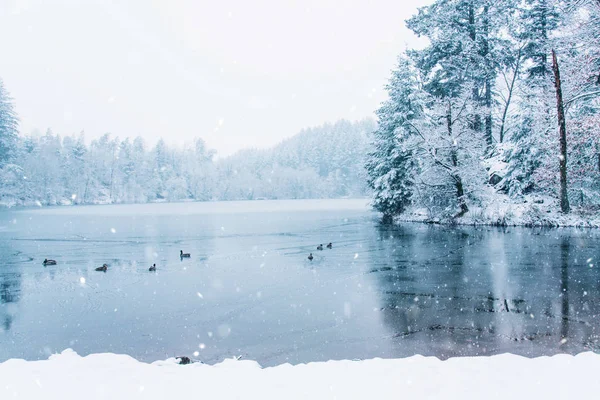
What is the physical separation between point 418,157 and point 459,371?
1239 inches

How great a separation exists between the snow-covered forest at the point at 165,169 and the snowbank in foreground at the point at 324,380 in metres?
79.4

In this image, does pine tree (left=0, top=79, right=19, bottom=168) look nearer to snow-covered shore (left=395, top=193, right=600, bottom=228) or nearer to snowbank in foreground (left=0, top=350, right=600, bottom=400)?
snow-covered shore (left=395, top=193, right=600, bottom=228)

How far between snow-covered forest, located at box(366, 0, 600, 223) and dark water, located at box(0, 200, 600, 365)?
7.68 m

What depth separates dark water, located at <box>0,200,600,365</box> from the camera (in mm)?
8586

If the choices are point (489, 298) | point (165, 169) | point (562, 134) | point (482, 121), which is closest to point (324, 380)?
point (489, 298)

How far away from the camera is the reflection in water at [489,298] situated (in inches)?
327

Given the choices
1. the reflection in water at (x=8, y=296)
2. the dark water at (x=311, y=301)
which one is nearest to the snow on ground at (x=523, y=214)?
the dark water at (x=311, y=301)

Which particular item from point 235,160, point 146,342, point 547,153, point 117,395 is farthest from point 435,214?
point 235,160

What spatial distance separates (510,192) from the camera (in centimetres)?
3256

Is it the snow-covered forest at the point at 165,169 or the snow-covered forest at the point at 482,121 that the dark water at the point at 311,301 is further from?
the snow-covered forest at the point at 165,169

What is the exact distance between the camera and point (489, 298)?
1170cm

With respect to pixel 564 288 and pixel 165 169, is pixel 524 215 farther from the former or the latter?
pixel 165 169

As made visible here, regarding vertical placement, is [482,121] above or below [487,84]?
below

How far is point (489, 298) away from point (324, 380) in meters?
7.42
